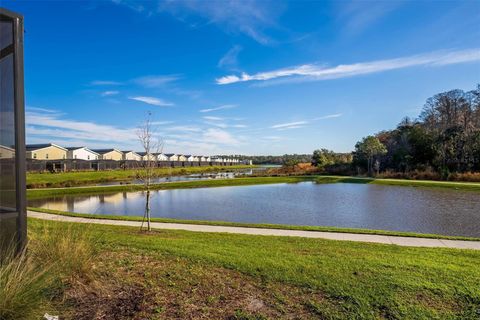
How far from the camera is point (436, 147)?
34500 millimetres

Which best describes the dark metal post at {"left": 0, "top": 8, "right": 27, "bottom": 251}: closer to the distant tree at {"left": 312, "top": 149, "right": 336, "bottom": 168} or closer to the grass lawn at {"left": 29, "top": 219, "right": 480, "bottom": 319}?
the grass lawn at {"left": 29, "top": 219, "right": 480, "bottom": 319}

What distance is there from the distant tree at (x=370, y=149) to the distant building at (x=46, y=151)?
165ft

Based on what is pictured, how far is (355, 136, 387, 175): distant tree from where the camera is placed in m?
38.0

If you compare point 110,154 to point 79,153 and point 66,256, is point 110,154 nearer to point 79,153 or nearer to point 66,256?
point 79,153

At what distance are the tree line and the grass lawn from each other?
30671mm

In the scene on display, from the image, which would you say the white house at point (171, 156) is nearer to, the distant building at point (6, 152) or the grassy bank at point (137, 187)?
the grassy bank at point (137, 187)

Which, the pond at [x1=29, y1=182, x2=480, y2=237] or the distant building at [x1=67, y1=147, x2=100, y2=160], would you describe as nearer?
the pond at [x1=29, y1=182, x2=480, y2=237]

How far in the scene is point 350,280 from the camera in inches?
177

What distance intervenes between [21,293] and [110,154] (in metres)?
71.3

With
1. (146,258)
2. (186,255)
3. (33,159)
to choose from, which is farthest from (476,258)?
(33,159)

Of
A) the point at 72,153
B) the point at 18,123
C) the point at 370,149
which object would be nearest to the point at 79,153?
the point at 72,153

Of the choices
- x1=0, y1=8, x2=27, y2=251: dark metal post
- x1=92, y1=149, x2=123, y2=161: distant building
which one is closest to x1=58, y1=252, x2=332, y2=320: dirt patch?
x1=0, y1=8, x2=27, y2=251: dark metal post


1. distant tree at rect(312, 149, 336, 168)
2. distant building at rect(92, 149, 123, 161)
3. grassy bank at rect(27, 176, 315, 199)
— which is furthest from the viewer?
distant building at rect(92, 149, 123, 161)

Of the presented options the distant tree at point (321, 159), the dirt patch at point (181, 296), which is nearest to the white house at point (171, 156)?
the distant tree at point (321, 159)
